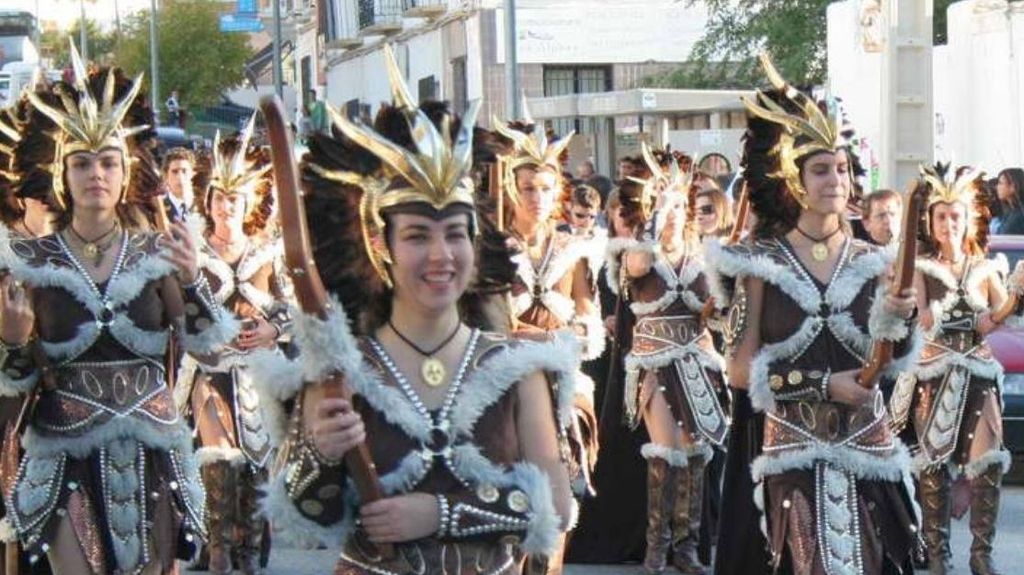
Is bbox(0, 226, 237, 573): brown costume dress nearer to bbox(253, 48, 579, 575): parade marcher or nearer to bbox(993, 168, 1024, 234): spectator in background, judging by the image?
bbox(253, 48, 579, 575): parade marcher

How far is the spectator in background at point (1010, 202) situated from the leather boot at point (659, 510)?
248 inches

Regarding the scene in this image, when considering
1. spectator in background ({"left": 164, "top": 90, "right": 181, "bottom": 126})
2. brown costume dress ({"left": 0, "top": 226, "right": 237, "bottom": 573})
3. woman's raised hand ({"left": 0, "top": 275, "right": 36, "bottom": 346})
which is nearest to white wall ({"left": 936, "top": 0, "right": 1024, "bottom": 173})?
spectator in background ({"left": 164, "top": 90, "right": 181, "bottom": 126})

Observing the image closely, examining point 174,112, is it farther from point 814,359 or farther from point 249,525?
point 814,359

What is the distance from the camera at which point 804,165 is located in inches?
287

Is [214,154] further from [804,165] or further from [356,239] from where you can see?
[356,239]

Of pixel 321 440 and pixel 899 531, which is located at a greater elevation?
pixel 321 440

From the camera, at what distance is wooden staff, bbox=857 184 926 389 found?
20.2ft

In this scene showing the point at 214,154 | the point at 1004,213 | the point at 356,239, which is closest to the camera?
the point at 356,239

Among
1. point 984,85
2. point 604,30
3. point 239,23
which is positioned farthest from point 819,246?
point 239,23

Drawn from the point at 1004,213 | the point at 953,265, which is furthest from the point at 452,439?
the point at 1004,213

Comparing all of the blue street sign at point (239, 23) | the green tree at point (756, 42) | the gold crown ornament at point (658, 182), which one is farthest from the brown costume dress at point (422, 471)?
the blue street sign at point (239, 23)

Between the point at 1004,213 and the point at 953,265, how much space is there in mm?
6907

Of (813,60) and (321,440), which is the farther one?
(813,60)

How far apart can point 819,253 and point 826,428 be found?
1.89ft
